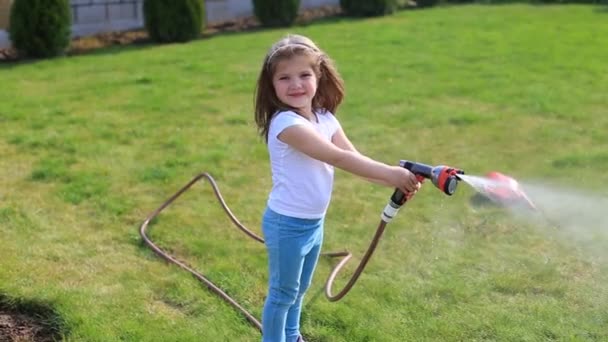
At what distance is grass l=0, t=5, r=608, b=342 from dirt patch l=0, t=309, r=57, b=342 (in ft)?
0.36

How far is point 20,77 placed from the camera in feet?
30.9

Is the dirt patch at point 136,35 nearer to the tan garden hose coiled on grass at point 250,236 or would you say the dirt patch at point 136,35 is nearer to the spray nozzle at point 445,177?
the tan garden hose coiled on grass at point 250,236

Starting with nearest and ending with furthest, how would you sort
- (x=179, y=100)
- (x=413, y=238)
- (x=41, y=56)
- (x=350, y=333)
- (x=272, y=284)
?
1. (x=272, y=284)
2. (x=350, y=333)
3. (x=413, y=238)
4. (x=179, y=100)
5. (x=41, y=56)

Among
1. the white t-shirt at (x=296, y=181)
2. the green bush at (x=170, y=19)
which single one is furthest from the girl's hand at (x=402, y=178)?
the green bush at (x=170, y=19)

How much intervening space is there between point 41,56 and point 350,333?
8636 mm

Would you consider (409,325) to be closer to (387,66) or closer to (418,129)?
(418,129)

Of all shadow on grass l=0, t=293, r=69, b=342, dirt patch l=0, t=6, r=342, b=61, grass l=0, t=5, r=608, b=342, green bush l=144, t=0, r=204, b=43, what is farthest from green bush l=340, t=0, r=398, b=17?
shadow on grass l=0, t=293, r=69, b=342

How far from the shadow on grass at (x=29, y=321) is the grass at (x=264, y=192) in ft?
0.12

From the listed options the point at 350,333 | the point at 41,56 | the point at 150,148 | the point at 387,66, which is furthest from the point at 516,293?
the point at 41,56

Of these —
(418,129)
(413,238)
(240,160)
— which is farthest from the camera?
(418,129)

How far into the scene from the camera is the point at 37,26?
10633 millimetres

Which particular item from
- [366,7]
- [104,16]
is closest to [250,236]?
[104,16]

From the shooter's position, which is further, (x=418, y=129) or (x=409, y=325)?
(x=418, y=129)

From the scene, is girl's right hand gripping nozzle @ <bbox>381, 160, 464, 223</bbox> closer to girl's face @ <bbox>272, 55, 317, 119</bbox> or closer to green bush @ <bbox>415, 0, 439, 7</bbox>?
girl's face @ <bbox>272, 55, 317, 119</bbox>
